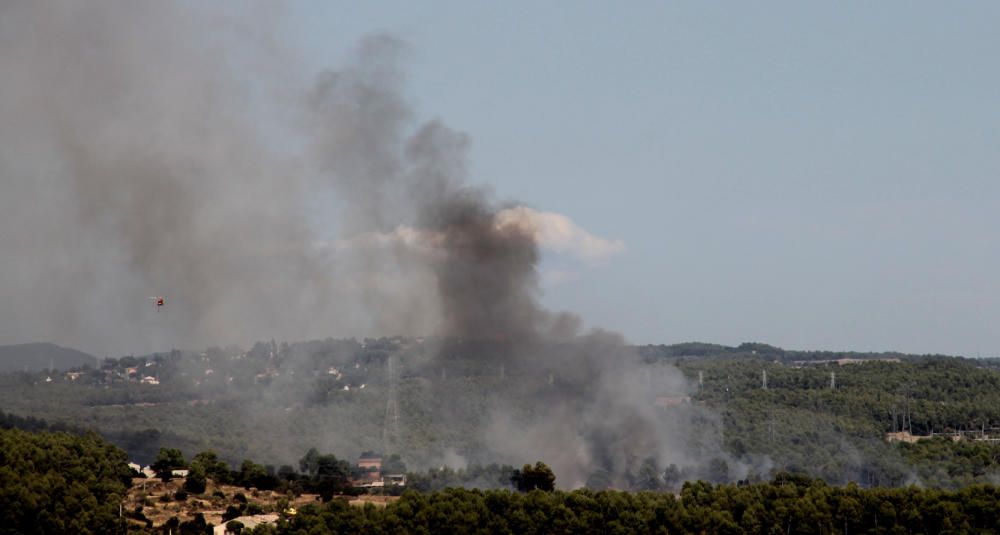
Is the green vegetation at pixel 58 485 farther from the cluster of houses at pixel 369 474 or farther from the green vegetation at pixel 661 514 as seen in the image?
the green vegetation at pixel 661 514

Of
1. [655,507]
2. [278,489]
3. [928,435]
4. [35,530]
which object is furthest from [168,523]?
[928,435]

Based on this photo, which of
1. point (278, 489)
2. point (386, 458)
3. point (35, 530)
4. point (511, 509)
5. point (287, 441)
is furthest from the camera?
point (287, 441)

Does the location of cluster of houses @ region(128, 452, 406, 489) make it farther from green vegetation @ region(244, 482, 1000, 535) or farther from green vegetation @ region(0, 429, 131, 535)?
green vegetation @ region(244, 482, 1000, 535)

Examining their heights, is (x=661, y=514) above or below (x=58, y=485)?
below

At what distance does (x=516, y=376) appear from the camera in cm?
18562

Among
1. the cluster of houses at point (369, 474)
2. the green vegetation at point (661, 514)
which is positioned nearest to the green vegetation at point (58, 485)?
the cluster of houses at point (369, 474)

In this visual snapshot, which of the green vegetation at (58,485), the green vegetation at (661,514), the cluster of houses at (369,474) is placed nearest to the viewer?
the green vegetation at (58,485)

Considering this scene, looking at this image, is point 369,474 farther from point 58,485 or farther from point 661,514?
point 661,514

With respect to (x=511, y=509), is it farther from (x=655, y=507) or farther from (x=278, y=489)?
(x=278, y=489)

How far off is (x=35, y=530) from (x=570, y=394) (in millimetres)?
82888

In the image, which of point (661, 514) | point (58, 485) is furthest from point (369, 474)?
point (661, 514)

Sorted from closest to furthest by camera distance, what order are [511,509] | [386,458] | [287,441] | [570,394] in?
[511,509]
[386,458]
[570,394]
[287,441]

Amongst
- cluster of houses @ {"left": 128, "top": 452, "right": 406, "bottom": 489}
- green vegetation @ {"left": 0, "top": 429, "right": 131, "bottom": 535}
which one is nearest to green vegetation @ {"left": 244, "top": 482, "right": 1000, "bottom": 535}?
green vegetation @ {"left": 0, "top": 429, "right": 131, "bottom": 535}

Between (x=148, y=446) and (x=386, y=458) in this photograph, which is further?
(x=148, y=446)
